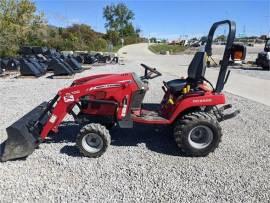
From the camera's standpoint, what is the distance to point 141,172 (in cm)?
434

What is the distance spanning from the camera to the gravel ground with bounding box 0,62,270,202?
12.3 feet

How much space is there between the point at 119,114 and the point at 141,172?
0.98m

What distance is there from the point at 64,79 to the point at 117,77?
9.04 meters

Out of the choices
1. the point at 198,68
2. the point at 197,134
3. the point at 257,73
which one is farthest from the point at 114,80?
the point at 257,73

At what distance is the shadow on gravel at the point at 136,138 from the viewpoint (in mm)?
5118

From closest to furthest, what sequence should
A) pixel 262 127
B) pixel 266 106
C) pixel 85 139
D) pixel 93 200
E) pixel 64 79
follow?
pixel 93 200, pixel 85 139, pixel 262 127, pixel 266 106, pixel 64 79

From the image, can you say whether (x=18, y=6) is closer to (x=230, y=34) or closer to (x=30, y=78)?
(x=30, y=78)

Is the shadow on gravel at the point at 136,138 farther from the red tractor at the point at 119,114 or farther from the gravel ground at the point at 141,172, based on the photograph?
the red tractor at the point at 119,114

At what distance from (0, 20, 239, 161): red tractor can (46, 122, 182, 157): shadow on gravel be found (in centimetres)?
37

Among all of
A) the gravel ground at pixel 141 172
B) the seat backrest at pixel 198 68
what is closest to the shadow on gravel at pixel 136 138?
the gravel ground at pixel 141 172

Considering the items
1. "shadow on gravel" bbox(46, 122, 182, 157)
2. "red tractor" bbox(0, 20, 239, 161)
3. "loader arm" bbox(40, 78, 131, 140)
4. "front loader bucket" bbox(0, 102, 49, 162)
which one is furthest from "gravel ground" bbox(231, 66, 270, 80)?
"front loader bucket" bbox(0, 102, 49, 162)

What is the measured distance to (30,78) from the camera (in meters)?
13.8

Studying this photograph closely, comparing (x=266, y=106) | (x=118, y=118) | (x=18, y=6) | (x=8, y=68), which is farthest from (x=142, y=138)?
(x=18, y=6)

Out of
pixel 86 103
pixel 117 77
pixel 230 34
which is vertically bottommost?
pixel 86 103
